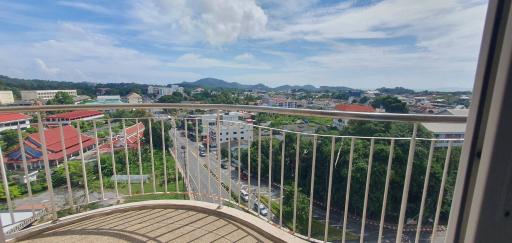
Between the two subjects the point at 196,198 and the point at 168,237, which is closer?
the point at 168,237

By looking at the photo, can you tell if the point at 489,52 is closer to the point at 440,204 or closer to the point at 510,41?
the point at 510,41

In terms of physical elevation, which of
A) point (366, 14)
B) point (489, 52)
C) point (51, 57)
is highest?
point (366, 14)

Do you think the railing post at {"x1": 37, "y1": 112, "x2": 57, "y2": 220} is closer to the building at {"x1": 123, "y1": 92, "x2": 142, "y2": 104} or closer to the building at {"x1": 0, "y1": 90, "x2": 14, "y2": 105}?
the building at {"x1": 0, "y1": 90, "x2": 14, "y2": 105}

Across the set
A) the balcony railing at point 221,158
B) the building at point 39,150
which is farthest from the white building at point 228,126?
the building at point 39,150

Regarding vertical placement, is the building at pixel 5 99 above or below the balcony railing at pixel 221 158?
above

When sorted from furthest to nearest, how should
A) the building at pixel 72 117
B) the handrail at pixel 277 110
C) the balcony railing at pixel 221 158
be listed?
the building at pixel 72 117
the balcony railing at pixel 221 158
the handrail at pixel 277 110

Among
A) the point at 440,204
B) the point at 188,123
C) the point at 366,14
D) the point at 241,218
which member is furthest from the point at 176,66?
the point at 440,204

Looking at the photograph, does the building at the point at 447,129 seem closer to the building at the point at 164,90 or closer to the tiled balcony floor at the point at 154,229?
the tiled balcony floor at the point at 154,229
